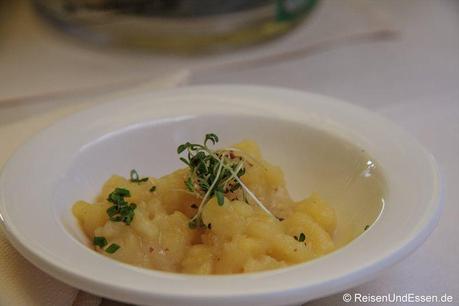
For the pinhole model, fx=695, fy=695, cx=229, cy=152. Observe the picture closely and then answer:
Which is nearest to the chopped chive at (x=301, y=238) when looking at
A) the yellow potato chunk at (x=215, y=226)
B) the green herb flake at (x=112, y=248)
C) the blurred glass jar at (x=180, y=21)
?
the yellow potato chunk at (x=215, y=226)

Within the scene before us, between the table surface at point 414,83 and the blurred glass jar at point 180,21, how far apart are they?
0.37 feet

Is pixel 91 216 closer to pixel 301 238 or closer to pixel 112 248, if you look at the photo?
pixel 112 248

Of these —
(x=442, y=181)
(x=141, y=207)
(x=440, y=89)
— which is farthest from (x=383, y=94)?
(x=141, y=207)

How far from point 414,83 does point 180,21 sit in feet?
1.83

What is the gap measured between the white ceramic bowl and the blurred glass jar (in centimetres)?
54

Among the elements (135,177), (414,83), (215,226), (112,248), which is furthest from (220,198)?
(414,83)

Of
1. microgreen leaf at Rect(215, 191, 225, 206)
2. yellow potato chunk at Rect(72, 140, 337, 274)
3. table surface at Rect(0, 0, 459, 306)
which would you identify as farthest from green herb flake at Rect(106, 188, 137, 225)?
table surface at Rect(0, 0, 459, 306)

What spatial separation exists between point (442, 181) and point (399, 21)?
1.11 m

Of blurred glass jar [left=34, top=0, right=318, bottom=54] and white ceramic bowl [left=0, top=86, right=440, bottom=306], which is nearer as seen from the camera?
white ceramic bowl [left=0, top=86, right=440, bottom=306]

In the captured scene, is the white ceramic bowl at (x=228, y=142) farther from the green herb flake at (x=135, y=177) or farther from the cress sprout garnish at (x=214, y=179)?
the cress sprout garnish at (x=214, y=179)

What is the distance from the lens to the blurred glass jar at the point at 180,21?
1.62 meters

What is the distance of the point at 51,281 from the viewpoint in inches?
32.3

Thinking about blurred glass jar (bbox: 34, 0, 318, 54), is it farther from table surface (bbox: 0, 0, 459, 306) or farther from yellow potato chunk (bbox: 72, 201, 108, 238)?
yellow potato chunk (bbox: 72, 201, 108, 238)

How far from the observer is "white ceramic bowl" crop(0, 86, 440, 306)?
0.68m
